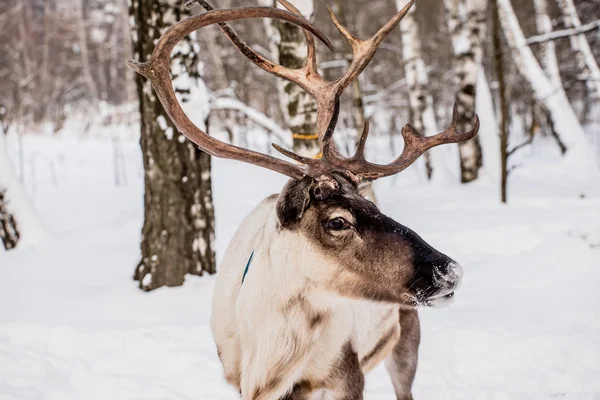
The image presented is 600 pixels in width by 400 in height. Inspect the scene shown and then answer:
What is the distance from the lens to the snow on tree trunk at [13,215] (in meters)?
5.67

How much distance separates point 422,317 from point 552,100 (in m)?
6.01

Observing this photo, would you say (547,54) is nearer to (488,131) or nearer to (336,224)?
(488,131)

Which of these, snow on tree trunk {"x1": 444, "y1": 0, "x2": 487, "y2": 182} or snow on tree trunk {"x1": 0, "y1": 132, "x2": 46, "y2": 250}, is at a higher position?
snow on tree trunk {"x1": 444, "y1": 0, "x2": 487, "y2": 182}

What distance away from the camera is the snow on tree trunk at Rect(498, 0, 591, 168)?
8.27m

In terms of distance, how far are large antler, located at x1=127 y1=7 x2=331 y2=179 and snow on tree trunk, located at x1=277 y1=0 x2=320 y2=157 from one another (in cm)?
216

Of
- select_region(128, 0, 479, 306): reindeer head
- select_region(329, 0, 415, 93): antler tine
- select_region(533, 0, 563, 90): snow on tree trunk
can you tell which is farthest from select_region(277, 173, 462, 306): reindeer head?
select_region(533, 0, 563, 90): snow on tree trunk

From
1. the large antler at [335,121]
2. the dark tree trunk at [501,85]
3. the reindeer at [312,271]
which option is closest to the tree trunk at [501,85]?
the dark tree trunk at [501,85]

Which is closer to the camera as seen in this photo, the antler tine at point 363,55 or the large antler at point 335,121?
the large antler at point 335,121

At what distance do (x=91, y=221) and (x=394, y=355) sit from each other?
582cm

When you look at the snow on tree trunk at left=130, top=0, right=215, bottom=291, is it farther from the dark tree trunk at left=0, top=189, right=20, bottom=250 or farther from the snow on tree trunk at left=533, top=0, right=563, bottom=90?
the snow on tree trunk at left=533, top=0, right=563, bottom=90

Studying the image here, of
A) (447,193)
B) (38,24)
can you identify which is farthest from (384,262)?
(38,24)

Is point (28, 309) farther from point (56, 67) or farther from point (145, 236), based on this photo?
point (56, 67)

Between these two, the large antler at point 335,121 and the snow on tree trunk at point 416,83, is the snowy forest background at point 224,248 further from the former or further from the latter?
the large antler at point 335,121

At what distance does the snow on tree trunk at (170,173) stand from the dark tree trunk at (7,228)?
2522mm
